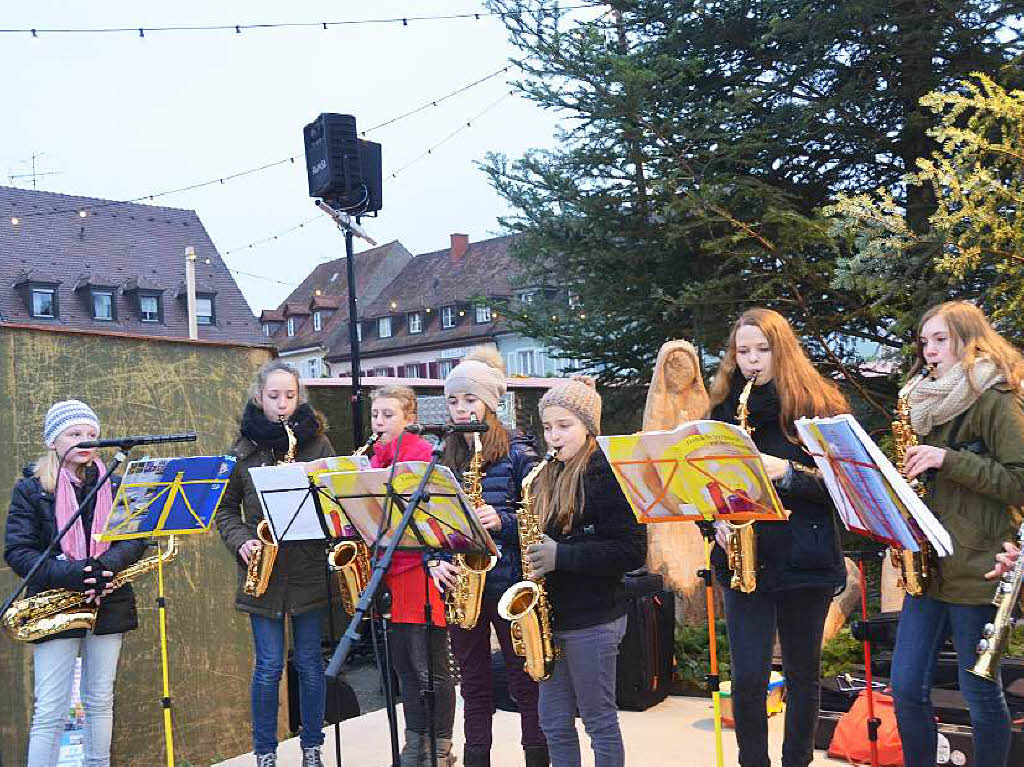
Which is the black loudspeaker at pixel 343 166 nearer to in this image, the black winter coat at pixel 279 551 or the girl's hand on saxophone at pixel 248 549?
the black winter coat at pixel 279 551

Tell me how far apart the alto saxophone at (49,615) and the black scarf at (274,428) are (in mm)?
886

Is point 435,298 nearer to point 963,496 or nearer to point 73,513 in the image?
point 73,513

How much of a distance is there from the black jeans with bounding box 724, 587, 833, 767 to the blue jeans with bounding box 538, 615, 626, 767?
0.44m

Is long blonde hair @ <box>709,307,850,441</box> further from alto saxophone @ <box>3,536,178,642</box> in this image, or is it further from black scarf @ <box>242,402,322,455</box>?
alto saxophone @ <box>3,536,178,642</box>

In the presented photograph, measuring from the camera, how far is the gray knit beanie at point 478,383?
4195 millimetres

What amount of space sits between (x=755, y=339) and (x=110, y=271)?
29.4 m

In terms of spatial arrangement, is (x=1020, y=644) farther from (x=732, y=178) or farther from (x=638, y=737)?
(x=732, y=178)

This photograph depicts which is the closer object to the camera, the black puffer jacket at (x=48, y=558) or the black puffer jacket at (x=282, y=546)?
the black puffer jacket at (x=48, y=558)

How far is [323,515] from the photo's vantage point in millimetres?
4020

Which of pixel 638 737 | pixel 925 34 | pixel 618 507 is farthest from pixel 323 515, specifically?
pixel 925 34

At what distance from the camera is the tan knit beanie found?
3.70m

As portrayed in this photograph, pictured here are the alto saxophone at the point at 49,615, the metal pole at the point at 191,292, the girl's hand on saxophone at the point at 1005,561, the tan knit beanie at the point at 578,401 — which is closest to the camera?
the girl's hand on saxophone at the point at 1005,561

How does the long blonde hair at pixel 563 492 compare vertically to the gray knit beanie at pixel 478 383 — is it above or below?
below

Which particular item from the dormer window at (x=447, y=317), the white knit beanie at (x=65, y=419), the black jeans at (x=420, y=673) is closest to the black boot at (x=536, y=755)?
the black jeans at (x=420, y=673)
